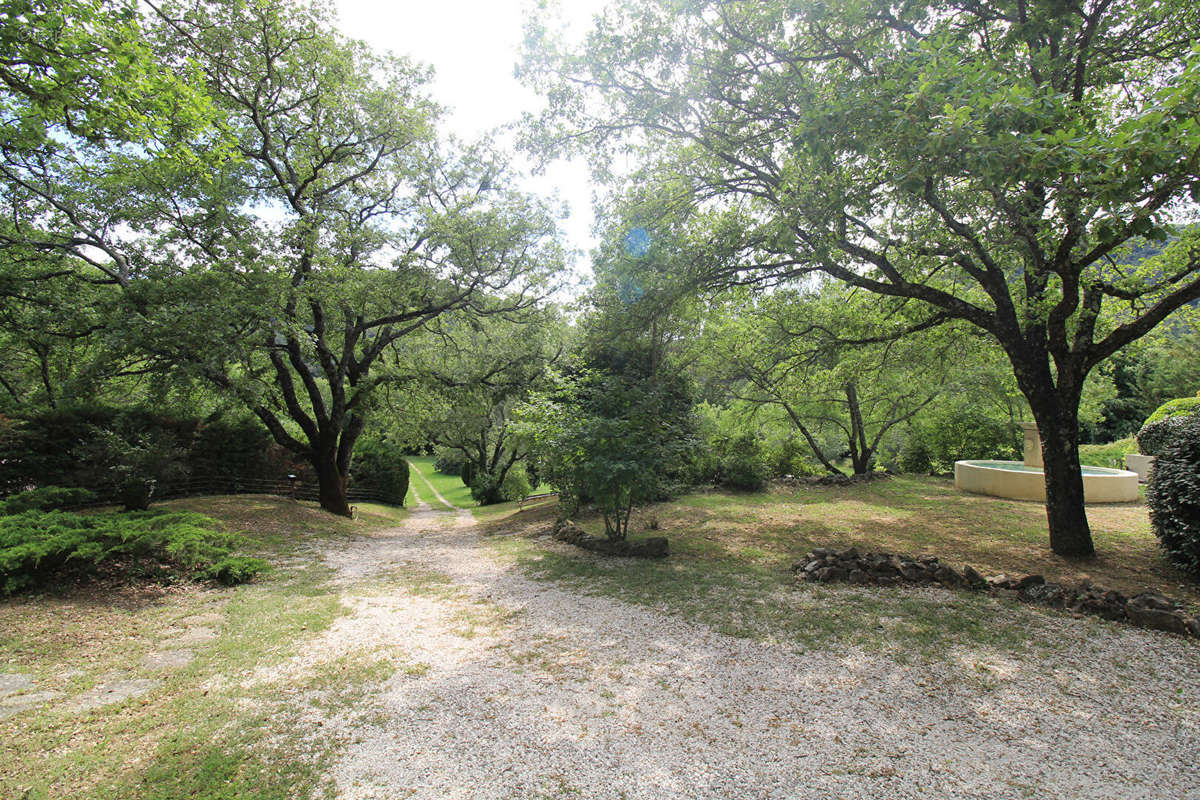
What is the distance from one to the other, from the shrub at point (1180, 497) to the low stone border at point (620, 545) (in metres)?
5.50

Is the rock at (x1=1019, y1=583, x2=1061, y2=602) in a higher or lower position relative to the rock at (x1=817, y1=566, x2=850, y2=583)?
higher

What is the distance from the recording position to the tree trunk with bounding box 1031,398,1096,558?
605cm

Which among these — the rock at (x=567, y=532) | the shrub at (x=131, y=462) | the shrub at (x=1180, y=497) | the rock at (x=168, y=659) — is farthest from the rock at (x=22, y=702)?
the shrub at (x=1180, y=497)

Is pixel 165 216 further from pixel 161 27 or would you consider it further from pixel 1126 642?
pixel 1126 642

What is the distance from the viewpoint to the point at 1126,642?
3920mm

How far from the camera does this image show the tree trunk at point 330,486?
12.4m

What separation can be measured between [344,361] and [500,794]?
38.6 ft

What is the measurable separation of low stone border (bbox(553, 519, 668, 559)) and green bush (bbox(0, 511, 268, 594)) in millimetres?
4312

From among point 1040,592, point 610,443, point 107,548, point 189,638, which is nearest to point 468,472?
point 610,443

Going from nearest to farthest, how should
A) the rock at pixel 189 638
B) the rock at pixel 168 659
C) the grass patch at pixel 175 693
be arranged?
1. the grass patch at pixel 175 693
2. the rock at pixel 168 659
3. the rock at pixel 189 638

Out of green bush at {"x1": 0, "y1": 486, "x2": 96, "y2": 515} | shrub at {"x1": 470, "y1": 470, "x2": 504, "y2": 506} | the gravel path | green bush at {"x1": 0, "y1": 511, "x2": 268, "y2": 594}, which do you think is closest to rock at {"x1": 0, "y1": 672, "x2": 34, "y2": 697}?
the gravel path

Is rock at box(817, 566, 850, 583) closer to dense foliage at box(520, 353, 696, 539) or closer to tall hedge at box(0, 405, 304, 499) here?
dense foliage at box(520, 353, 696, 539)

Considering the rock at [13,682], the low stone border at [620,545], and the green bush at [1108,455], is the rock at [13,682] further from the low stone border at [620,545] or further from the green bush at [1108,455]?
the green bush at [1108,455]

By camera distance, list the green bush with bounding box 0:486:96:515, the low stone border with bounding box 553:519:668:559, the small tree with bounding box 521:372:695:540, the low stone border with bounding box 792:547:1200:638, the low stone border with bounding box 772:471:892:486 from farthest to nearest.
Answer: the low stone border with bounding box 772:471:892:486, the low stone border with bounding box 553:519:668:559, the small tree with bounding box 521:372:695:540, the green bush with bounding box 0:486:96:515, the low stone border with bounding box 792:547:1200:638
